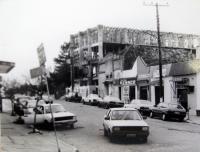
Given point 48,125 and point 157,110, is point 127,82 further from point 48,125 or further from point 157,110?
point 48,125

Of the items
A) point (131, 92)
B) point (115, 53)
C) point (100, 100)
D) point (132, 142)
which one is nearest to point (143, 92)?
point (131, 92)

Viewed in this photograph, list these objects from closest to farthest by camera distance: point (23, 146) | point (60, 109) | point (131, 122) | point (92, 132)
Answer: point (23, 146) → point (131, 122) → point (92, 132) → point (60, 109)

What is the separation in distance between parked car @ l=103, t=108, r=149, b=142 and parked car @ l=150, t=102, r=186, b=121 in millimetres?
9680

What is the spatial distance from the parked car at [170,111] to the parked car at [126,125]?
968 cm

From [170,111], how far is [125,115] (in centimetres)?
1001

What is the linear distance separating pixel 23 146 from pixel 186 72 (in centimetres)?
2097

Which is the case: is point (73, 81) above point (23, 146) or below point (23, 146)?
above

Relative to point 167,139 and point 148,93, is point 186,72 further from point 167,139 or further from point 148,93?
point 167,139

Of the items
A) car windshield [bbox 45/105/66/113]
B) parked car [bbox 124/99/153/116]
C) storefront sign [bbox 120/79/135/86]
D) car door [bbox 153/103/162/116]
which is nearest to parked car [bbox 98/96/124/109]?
parked car [bbox 124/99/153/116]

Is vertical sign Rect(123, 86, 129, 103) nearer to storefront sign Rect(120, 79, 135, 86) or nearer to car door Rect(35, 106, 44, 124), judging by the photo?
storefront sign Rect(120, 79, 135, 86)

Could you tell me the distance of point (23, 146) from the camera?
11.9 meters

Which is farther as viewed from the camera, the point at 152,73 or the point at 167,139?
the point at 152,73

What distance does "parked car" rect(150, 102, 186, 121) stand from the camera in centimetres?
2388

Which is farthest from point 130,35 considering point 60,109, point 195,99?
point 60,109
